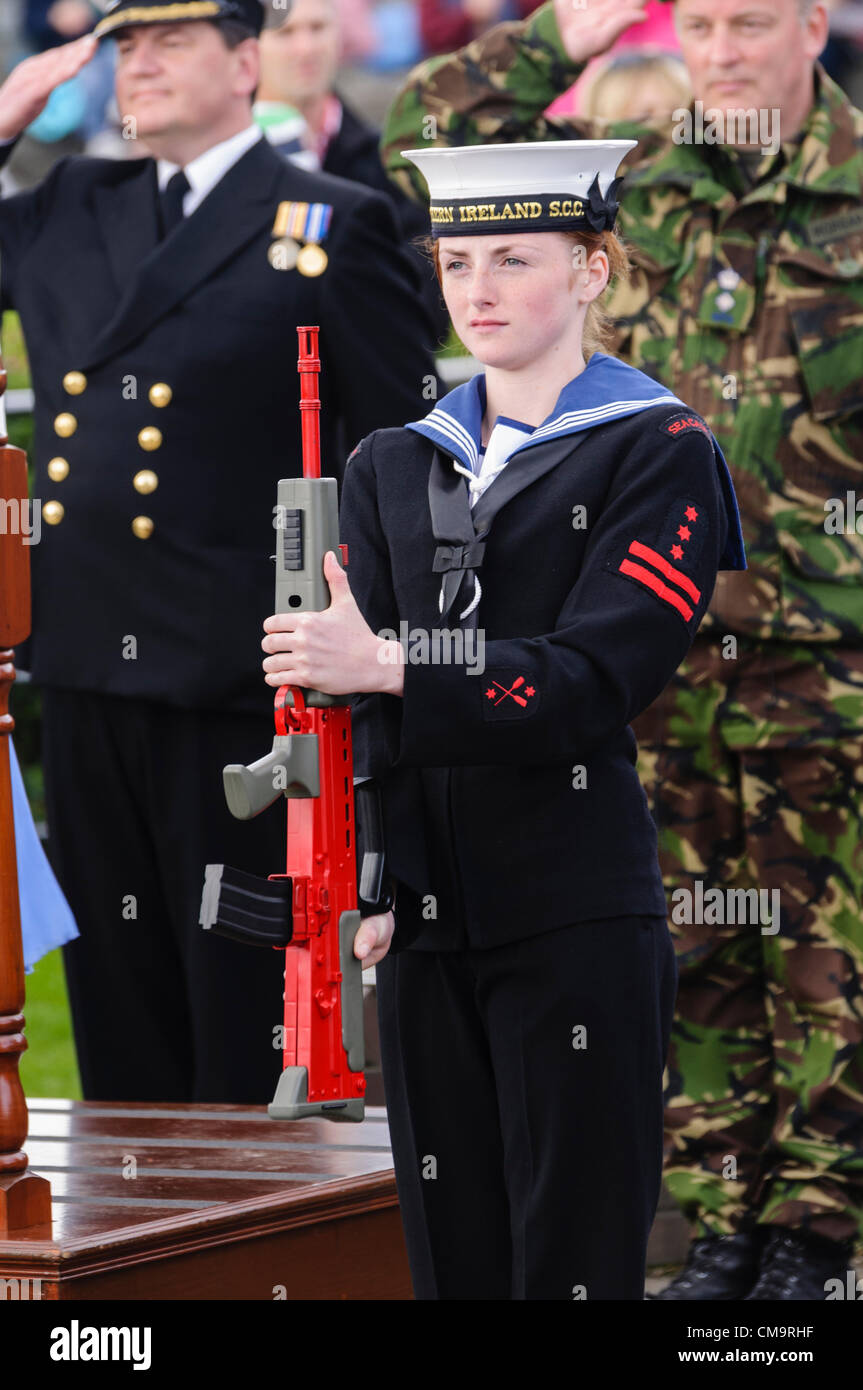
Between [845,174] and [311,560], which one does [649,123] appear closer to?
[845,174]

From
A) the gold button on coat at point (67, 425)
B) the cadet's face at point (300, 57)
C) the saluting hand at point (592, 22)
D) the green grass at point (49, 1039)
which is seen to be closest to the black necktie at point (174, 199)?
the gold button on coat at point (67, 425)

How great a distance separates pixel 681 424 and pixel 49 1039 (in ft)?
16.1

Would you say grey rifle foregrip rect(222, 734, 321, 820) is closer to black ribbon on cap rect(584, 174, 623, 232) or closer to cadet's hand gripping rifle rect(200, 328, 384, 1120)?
cadet's hand gripping rifle rect(200, 328, 384, 1120)

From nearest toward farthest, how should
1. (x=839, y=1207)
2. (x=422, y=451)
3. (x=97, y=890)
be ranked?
(x=422, y=451) < (x=839, y=1207) < (x=97, y=890)

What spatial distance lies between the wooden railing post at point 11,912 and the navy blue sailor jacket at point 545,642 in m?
0.64

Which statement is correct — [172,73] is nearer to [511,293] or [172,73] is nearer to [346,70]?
[511,293]

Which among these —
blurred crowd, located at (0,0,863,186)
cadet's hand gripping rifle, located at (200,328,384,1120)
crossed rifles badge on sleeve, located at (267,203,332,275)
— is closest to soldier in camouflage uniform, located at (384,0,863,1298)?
crossed rifles badge on sleeve, located at (267,203,332,275)

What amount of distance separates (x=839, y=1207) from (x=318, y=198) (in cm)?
204

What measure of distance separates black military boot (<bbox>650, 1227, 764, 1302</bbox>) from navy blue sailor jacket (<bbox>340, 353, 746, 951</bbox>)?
1.49 metres

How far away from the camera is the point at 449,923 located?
2.80 metres

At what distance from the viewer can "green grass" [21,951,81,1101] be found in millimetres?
6754

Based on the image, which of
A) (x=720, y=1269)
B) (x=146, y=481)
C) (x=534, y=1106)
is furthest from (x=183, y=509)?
(x=534, y=1106)

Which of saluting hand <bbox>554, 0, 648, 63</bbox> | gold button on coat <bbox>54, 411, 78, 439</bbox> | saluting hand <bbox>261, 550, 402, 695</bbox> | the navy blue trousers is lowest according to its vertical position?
the navy blue trousers
